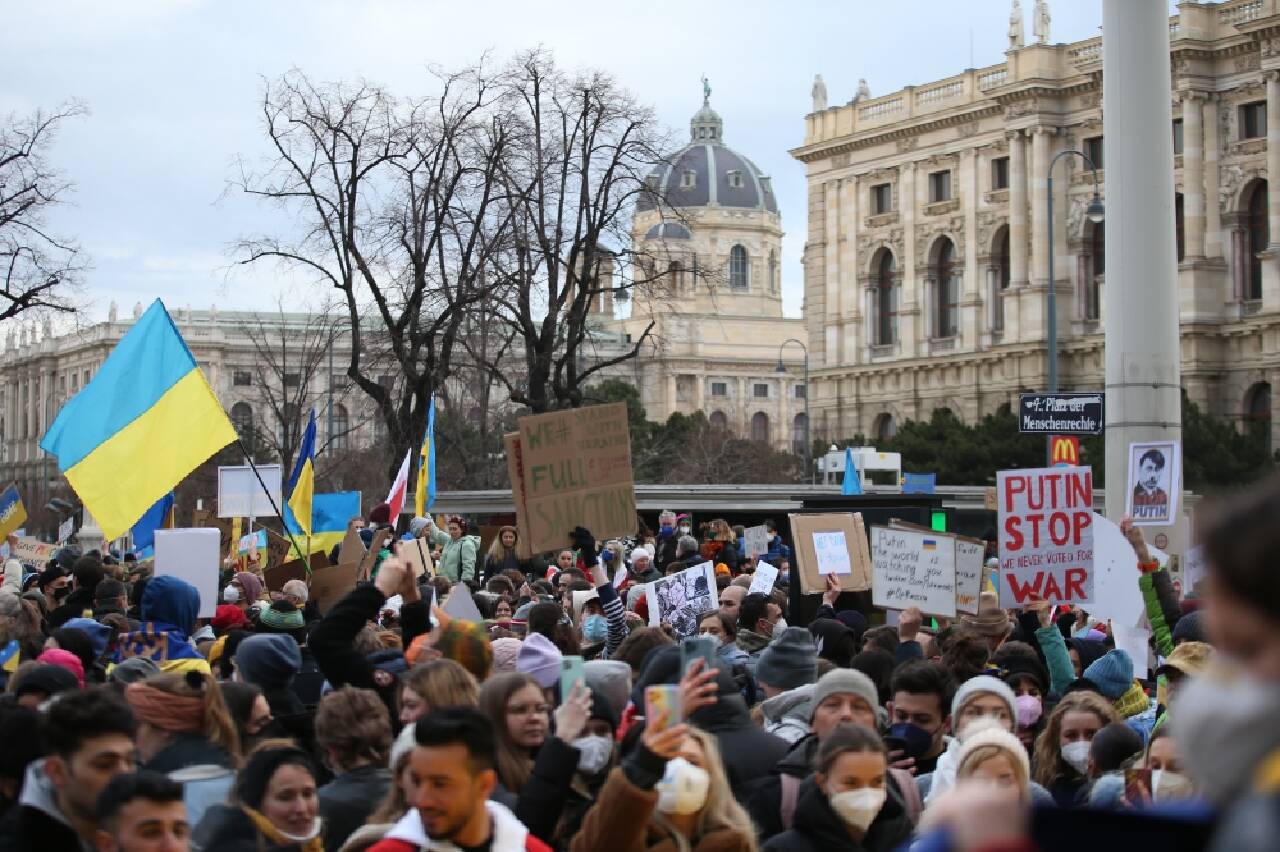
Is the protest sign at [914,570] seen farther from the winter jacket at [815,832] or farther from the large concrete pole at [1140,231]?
the winter jacket at [815,832]

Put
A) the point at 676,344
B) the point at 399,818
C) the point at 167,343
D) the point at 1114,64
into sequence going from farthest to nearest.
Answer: the point at 676,344
the point at 1114,64
the point at 167,343
the point at 399,818

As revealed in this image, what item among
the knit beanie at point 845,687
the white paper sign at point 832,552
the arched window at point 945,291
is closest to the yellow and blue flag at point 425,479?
the white paper sign at point 832,552

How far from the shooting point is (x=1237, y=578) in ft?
4.78

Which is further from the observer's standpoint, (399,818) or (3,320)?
(3,320)

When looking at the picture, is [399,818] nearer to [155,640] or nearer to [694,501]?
[155,640]

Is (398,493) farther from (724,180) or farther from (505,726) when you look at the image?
(724,180)

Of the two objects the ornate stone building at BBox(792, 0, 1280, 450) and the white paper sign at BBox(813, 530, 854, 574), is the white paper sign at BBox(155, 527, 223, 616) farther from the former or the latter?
the ornate stone building at BBox(792, 0, 1280, 450)

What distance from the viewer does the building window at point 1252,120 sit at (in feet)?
165

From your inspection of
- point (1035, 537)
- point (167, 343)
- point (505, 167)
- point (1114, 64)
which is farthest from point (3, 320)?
point (1035, 537)

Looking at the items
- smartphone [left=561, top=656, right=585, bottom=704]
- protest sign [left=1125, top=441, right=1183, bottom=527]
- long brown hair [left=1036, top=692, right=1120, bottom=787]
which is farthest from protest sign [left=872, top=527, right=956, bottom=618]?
smartphone [left=561, top=656, right=585, bottom=704]

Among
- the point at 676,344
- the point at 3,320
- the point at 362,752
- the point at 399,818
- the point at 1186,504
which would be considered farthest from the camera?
the point at 676,344

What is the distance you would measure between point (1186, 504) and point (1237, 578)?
85.7ft

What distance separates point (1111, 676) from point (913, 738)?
1.77 meters

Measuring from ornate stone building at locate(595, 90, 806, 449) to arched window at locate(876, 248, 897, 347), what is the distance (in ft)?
129
